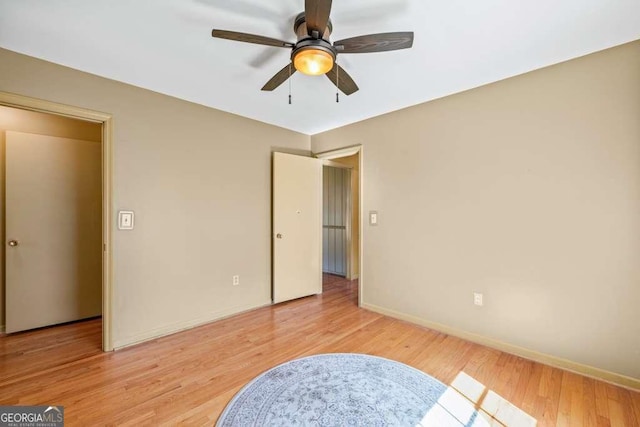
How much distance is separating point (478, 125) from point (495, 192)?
66 centimetres

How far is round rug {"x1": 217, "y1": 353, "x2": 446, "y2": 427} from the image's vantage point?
64.6 inches

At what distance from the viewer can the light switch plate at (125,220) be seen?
8.18 feet

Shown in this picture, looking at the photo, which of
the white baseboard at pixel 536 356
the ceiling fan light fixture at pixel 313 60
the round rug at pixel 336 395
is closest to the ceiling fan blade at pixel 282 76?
the ceiling fan light fixture at pixel 313 60

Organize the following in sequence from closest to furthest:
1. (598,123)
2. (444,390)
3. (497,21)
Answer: (497,21)
(444,390)
(598,123)

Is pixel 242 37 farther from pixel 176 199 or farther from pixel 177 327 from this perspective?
pixel 177 327

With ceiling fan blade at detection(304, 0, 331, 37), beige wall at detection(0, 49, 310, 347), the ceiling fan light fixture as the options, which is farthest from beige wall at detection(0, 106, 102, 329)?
ceiling fan blade at detection(304, 0, 331, 37)

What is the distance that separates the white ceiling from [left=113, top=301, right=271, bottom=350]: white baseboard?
239 centimetres

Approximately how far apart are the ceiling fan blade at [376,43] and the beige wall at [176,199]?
2023 mm

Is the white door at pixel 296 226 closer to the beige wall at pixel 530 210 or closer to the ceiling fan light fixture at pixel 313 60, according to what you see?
the beige wall at pixel 530 210

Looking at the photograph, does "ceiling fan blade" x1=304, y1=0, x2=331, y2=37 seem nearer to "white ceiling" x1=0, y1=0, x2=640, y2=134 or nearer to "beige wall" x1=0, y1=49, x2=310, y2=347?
"white ceiling" x1=0, y1=0, x2=640, y2=134

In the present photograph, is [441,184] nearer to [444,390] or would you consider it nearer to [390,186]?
[390,186]

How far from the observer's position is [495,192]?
2484 mm

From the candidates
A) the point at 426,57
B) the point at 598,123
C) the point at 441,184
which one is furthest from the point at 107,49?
the point at 598,123

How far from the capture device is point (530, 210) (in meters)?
2.30
